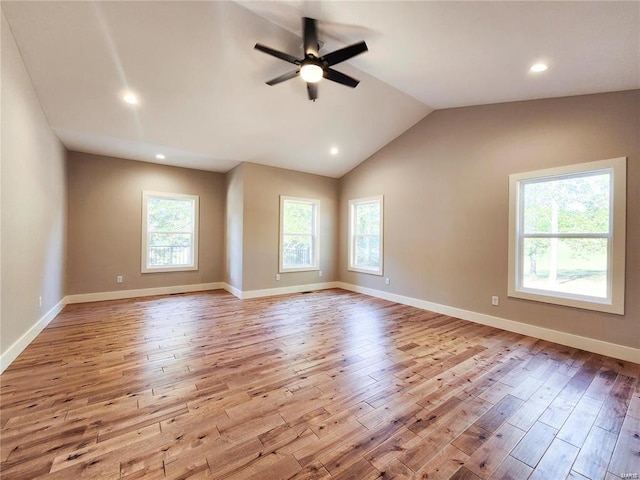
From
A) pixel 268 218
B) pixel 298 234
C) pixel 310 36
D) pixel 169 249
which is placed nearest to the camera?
pixel 310 36

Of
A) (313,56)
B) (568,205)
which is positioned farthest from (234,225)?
(568,205)

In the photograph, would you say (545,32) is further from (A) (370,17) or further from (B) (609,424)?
(B) (609,424)

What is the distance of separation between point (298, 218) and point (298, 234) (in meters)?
0.36

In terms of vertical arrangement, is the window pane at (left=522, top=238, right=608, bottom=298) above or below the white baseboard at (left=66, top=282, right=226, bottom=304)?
above

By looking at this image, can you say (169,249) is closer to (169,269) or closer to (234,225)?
(169,269)

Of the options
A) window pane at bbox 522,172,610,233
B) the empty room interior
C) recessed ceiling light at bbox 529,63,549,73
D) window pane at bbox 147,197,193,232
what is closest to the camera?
the empty room interior

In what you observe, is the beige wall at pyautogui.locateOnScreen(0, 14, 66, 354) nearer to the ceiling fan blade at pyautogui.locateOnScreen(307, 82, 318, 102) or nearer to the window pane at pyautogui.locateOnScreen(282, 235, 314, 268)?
the ceiling fan blade at pyautogui.locateOnScreen(307, 82, 318, 102)

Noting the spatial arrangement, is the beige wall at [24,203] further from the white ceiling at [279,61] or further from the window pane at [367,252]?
the window pane at [367,252]

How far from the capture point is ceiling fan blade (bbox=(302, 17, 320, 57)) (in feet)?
8.11

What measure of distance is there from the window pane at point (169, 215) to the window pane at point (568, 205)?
6.08 metres

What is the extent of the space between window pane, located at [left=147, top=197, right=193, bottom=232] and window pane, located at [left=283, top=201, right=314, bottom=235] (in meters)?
2.10

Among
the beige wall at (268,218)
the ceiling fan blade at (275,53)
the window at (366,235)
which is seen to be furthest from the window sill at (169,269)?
the ceiling fan blade at (275,53)

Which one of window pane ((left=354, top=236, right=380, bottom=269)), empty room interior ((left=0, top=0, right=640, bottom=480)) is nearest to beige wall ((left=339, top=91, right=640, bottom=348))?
empty room interior ((left=0, top=0, right=640, bottom=480))

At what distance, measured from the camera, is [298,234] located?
20.0 ft
